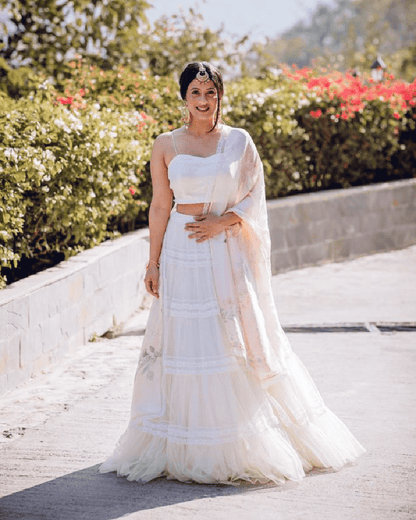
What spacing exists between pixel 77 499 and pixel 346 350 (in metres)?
3.59

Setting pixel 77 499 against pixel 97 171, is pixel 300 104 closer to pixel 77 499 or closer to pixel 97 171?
pixel 97 171

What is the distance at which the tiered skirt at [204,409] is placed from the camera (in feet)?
15.6

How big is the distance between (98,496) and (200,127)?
1934 mm

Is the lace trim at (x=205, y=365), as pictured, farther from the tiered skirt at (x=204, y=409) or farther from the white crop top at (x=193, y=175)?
the white crop top at (x=193, y=175)

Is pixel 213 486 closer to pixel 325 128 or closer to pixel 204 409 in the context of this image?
pixel 204 409

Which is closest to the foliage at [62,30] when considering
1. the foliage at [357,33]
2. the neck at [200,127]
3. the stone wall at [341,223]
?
the stone wall at [341,223]

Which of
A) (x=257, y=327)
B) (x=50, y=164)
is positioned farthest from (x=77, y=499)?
(x=50, y=164)

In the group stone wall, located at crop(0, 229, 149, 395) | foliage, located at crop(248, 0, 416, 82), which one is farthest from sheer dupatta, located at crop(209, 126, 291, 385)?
foliage, located at crop(248, 0, 416, 82)

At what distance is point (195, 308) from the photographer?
16.2 feet

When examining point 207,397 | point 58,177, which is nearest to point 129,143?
point 58,177

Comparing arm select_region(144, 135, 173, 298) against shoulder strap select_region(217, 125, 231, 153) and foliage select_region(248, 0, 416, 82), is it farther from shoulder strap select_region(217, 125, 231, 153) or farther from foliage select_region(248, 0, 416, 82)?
foliage select_region(248, 0, 416, 82)

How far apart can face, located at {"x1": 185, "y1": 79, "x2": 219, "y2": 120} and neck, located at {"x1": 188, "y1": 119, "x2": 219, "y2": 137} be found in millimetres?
46

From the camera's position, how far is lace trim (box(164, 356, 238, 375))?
4836 mm

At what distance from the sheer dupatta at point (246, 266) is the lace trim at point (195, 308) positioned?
0.04 m
